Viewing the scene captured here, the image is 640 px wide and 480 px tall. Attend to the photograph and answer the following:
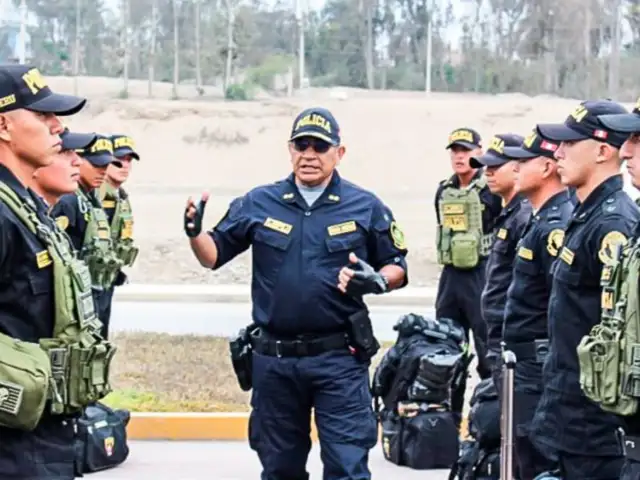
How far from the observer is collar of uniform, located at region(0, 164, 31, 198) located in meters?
4.33

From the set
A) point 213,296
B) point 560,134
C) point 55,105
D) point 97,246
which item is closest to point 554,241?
point 560,134

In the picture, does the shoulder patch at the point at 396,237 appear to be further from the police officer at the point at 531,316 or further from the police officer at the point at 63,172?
the police officer at the point at 63,172

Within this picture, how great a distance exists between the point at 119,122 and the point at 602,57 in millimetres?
16698

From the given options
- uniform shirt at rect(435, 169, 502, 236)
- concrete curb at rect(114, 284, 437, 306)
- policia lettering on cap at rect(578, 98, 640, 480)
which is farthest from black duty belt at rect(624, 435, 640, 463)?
concrete curb at rect(114, 284, 437, 306)

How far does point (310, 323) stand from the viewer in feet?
19.9

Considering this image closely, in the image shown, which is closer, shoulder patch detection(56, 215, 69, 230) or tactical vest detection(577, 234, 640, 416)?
tactical vest detection(577, 234, 640, 416)

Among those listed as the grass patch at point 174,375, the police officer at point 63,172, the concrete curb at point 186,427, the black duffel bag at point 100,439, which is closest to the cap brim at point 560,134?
the police officer at point 63,172

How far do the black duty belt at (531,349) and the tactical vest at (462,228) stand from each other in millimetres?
3731

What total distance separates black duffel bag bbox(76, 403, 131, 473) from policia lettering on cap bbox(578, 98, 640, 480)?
4086 mm

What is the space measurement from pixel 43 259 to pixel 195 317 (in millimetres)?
11770

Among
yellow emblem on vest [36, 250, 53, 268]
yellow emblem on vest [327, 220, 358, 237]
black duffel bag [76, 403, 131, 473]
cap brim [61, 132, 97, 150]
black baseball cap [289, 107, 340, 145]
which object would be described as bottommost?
black duffel bag [76, 403, 131, 473]

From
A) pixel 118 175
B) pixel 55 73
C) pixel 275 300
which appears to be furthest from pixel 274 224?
pixel 55 73

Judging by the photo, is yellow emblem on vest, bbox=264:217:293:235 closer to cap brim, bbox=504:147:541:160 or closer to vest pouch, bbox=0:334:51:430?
cap brim, bbox=504:147:541:160

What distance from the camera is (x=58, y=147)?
14.7ft
